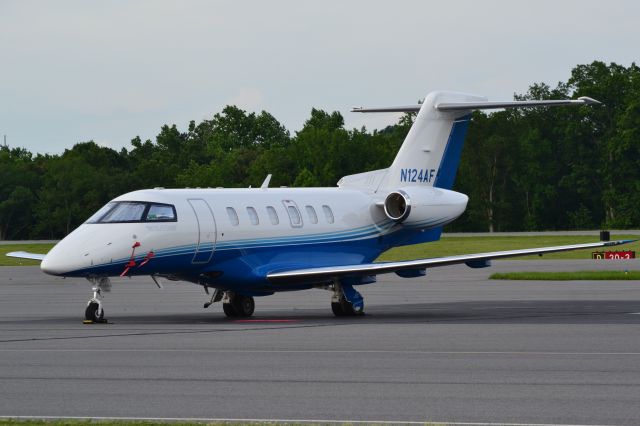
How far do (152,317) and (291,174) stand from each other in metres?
Result: 79.5

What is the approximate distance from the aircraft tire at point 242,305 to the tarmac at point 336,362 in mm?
480

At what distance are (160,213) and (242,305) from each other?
3.03 metres

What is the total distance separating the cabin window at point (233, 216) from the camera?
84.1ft

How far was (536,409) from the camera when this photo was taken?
11.6 meters

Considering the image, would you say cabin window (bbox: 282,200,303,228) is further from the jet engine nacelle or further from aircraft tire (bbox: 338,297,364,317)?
the jet engine nacelle

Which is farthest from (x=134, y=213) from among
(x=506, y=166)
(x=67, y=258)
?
(x=506, y=166)

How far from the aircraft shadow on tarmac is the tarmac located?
4 centimetres

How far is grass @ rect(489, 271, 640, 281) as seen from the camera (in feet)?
128

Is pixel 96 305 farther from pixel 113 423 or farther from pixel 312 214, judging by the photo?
pixel 113 423

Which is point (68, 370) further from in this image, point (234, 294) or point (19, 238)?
point (19, 238)


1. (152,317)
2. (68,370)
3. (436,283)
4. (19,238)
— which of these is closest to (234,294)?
(152,317)

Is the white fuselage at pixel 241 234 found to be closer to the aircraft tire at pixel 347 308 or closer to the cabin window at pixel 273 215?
the cabin window at pixel 273 215

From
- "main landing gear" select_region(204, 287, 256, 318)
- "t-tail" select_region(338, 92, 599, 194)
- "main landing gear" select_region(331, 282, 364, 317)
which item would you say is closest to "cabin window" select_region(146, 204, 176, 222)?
"main landing gear" select_region(204, 287, 256, 318)

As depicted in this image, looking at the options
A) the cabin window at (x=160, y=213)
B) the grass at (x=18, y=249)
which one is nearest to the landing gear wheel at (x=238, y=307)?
the cabin window at (x=160, y=213)
